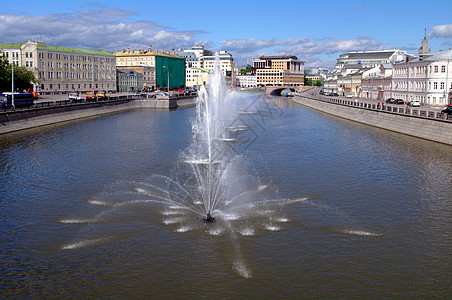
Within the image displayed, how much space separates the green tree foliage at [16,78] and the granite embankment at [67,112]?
14.9 meters

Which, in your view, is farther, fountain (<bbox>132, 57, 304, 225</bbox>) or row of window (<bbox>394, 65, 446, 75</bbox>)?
row of window (<bbox>394, 65, 446, 75</bbox>)

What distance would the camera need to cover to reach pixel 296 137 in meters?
46.3

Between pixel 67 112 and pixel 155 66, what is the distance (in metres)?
91.7

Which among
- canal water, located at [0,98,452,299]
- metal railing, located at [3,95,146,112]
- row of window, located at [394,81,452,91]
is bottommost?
canal water, located at [0,98,452,299]

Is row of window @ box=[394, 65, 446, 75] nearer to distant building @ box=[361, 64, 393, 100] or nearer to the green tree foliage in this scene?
distant building @ box=[361, 64, 393, 100]

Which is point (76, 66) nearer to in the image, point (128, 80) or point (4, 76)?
point (128, 80)

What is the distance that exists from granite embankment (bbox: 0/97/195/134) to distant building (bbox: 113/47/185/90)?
46837 millimetres

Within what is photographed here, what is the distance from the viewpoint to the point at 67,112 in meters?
60.3

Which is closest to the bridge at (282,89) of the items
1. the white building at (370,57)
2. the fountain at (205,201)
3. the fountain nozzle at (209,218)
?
the white building at (370,57)

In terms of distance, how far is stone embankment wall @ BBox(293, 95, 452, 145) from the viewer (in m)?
40.1

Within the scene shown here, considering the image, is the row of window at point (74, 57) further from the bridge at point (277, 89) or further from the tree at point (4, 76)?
the bridge at point (277, 89)

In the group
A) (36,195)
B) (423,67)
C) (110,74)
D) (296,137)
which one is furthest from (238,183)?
(110,74)

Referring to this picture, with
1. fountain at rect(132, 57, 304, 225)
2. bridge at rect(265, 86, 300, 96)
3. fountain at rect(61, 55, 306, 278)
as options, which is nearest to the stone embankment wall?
fountain at rect(132, 57, 304, 225)

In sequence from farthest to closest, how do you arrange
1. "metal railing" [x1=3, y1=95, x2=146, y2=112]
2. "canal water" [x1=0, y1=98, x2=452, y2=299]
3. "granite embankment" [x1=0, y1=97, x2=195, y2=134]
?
"metal railing" [x1=3, y1=95, x2=146, y2=112], "granite embankment" [x1=0, y1=97, x2=195, y2=134], "canal water" [x1=0, y1=98, x2=452, y2=299]
